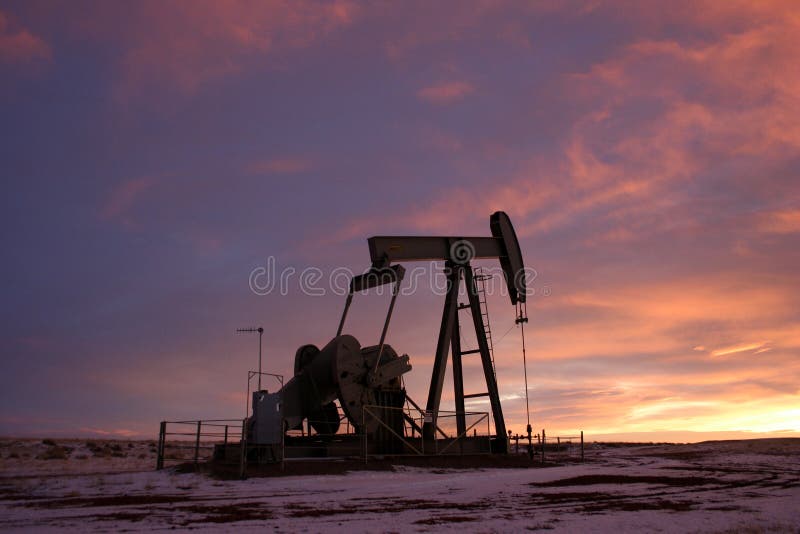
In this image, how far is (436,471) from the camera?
1742 centimetres

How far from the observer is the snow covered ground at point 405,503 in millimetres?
6762

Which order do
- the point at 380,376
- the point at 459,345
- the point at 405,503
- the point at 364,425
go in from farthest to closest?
the point at 459,345 < the point at 380,376 < the point at 364,425 < the point at 405,503

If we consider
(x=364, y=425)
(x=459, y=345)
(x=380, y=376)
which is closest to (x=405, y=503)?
(x=364, y=425)

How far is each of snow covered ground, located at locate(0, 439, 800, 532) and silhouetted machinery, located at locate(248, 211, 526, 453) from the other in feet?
11.4

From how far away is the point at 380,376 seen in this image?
19.3m

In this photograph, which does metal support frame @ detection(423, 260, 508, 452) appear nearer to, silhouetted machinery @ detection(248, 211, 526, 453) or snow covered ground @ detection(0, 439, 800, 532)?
silhouetted machinery @ detection(248, 211, 526, 453)

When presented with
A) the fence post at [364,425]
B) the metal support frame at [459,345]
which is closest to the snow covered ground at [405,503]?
the fence post at [364,425]

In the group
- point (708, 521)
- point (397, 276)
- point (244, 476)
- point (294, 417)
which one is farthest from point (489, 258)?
point (708, 521)

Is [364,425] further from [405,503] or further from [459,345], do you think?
[405,503]

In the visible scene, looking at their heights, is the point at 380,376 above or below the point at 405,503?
above

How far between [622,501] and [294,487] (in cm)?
583

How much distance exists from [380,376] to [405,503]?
401 inches

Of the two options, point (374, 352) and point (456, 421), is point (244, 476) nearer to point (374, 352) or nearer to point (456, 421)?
point (374, 352)

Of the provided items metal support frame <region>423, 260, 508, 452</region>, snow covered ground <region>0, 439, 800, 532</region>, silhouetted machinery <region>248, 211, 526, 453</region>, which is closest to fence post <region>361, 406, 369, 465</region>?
silhouetted machinery <region>248, 211, 526, 453</region>
